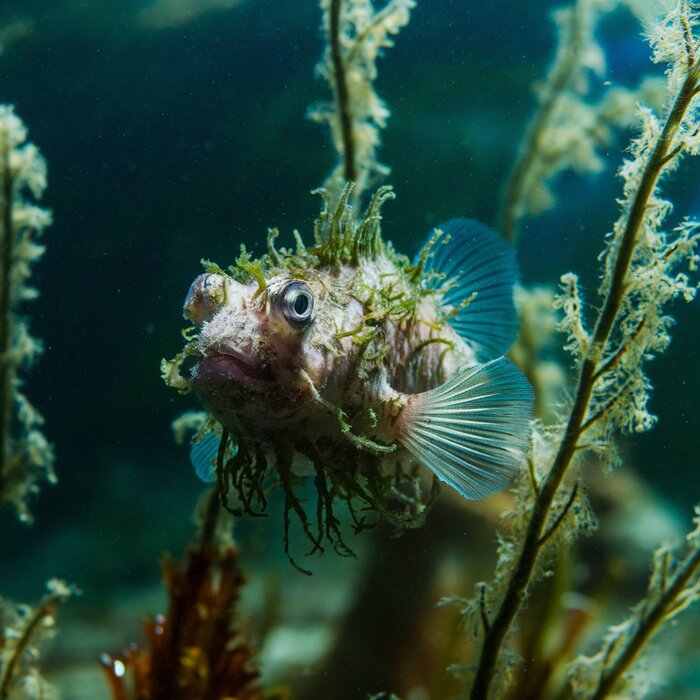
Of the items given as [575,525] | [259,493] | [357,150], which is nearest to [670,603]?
[575,525]

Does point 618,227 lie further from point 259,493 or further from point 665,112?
point 259,493

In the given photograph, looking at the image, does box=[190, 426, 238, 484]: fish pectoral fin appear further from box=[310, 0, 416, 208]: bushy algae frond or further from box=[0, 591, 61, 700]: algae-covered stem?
box=[0, 591, 61, 700]: algae-covered stem

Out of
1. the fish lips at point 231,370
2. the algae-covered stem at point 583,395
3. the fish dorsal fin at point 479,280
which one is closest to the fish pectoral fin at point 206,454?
the fish lips at point 231,370

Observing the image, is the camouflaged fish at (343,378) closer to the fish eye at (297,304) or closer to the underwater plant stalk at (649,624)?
the fish eye at (297,304)

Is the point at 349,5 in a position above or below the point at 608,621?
above

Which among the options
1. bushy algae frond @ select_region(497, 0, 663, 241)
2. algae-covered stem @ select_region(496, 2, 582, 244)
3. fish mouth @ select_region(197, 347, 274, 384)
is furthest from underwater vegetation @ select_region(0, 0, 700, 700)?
bushy algae frond @ select_region(497, 0, 663, 241)

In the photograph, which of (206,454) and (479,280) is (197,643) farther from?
(479,280)
